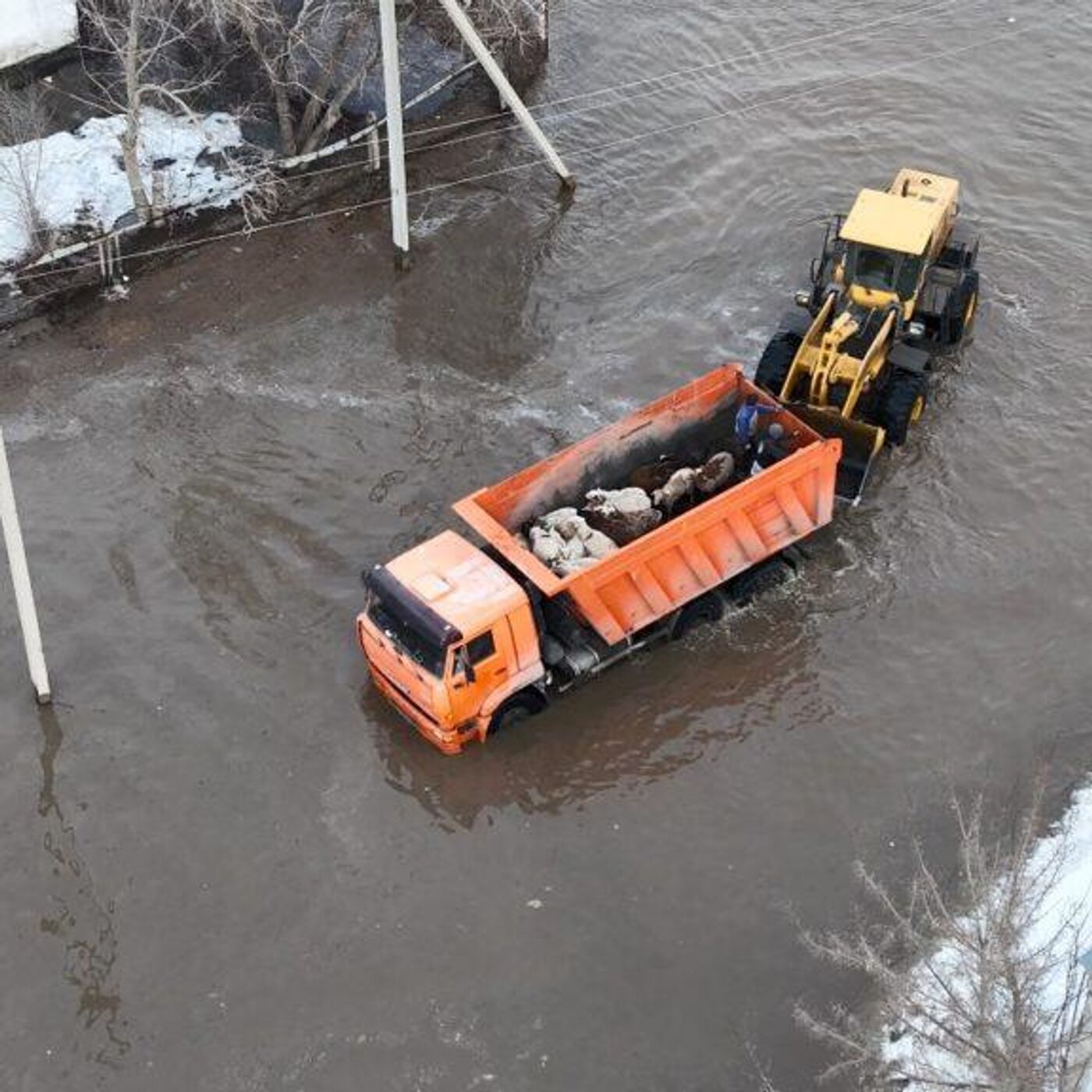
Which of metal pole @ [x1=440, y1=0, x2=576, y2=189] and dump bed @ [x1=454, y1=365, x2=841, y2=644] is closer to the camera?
dump bed @ [x1=454, y1=365, x2=841, y2=644]

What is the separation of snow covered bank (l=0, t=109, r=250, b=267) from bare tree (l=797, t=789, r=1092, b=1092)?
15.8 m

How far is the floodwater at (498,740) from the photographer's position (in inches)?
475

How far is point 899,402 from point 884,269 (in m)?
2.07

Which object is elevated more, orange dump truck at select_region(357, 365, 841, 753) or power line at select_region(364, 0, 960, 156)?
power line at select_region(364, 0, 960, 156)

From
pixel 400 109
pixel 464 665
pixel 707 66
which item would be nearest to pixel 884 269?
pixel 400 109

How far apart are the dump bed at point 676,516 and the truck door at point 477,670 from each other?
77cm

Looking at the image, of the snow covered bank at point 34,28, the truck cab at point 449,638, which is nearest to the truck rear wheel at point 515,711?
the truck cab at point 449,638

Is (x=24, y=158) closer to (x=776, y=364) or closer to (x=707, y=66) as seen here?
(x=776, y=364)

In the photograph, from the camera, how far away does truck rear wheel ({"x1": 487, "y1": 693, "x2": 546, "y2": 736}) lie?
13906mm

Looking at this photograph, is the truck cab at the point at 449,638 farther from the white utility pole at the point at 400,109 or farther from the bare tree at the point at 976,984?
the white utility pole at the point at 400,109

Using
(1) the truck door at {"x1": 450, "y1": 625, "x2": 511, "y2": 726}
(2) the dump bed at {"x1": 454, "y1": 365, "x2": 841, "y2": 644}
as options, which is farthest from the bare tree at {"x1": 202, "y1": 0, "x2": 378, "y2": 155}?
(1) the truck door at {"x1": 450, "y1": 625, "x2": 511, "y2": 726}

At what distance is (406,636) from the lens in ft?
43.8

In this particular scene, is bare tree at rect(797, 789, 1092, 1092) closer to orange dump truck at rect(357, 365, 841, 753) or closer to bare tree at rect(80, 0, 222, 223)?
orange dump truck at rect(357, 365, 841, 753)

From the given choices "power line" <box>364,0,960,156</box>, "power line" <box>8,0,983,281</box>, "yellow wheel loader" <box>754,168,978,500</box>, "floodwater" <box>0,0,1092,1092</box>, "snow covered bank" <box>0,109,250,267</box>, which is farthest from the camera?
"power line" <box>364,0,960,156</box>
